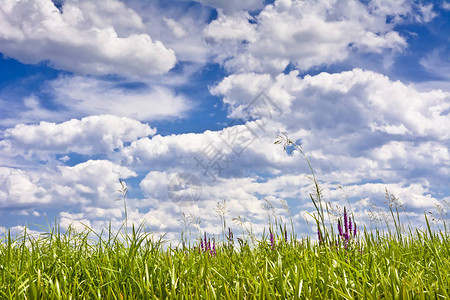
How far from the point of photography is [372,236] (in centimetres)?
623

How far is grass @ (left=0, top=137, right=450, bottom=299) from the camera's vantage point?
147 inches

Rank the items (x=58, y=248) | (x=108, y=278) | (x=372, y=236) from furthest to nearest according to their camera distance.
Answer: (x=372, y=236)
(x=58, y=248)
(x=108, y=278)

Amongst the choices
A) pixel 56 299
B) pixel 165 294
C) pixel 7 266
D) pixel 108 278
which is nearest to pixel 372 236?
pixel 165 294

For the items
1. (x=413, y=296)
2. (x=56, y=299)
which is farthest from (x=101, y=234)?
(x=413, y=296)

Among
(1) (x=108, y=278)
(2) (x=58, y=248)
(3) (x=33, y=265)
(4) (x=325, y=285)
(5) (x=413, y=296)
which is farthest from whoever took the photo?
(2) (x=58, y=248)

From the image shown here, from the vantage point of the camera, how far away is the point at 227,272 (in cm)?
481

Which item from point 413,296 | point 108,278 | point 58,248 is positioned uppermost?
point 58,248

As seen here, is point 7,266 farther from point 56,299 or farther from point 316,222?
point 316,222

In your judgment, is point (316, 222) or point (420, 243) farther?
point (420, 243)

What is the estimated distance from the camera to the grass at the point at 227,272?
12.2 ft

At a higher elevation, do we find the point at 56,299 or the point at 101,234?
the point at 101,234

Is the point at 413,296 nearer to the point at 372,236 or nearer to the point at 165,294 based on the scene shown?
the point at 165,294

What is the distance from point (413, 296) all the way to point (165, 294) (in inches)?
93.6

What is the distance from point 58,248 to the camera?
5.26 metres
